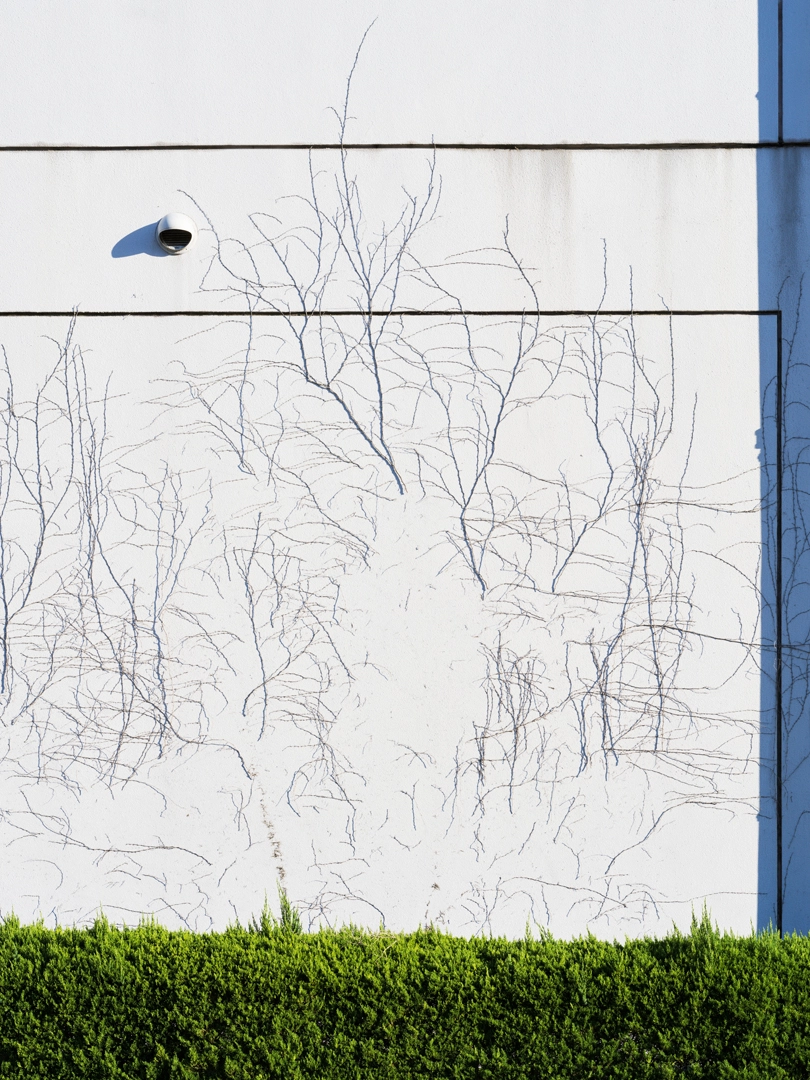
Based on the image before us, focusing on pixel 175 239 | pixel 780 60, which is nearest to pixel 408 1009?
pixel 175 239

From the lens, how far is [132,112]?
12.0 ft

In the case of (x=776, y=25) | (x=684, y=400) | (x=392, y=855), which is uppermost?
(x=776, y=25)

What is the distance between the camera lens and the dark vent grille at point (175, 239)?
3617mm

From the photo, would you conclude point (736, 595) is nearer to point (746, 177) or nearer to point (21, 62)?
point (746, 177)

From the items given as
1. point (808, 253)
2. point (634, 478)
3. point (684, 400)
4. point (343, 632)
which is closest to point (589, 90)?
point (808, 253)

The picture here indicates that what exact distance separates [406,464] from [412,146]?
4.60ft

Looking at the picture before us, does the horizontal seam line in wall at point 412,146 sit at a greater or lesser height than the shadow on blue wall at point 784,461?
greater

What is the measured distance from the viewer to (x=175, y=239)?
3.65 m

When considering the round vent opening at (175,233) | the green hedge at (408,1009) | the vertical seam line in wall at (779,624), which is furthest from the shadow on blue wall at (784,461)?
the round vent opening at (175,233)

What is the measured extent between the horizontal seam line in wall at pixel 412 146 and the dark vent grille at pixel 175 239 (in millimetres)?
392

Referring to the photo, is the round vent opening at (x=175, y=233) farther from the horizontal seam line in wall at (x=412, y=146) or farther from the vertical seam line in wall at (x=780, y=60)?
the vertical seam line in wall at (x=780, y=60)

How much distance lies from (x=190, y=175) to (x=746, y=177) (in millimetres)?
2452

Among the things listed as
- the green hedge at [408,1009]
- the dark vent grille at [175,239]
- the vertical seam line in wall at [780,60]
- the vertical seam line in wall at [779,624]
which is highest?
the vertical seam line in wall at [780,60]

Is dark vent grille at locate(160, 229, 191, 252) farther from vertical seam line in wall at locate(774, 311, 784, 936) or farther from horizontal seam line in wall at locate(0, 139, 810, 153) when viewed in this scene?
vertical seam line in wall at locate(774, 311, 784, 936)
